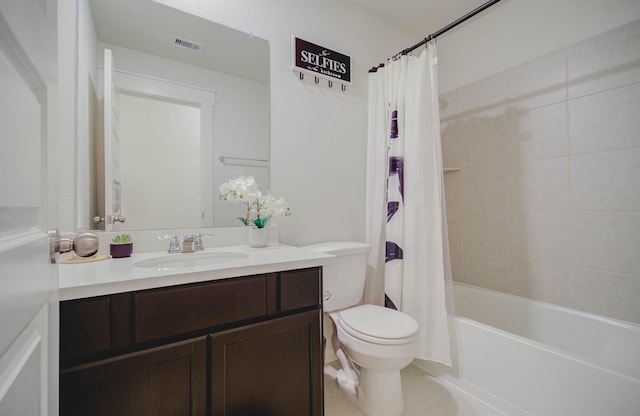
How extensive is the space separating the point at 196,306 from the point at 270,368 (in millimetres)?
376

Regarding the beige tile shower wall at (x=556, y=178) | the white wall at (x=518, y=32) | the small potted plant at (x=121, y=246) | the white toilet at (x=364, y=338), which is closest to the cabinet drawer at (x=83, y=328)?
the small potted plant at (x=121, y=246)

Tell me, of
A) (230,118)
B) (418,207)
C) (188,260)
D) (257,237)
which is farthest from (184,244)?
(418,207)

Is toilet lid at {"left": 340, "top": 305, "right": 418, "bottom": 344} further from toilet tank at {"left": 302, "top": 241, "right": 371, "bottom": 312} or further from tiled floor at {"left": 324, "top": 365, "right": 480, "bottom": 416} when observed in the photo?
tiled floor at {"left": 324, "top": 365, "right": 480, "bottom": 416}

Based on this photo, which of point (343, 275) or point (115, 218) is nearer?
point (115, 218)

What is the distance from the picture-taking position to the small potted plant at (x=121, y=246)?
117 cm

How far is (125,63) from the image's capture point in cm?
129

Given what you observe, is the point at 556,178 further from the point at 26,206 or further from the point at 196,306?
the point at 26,206

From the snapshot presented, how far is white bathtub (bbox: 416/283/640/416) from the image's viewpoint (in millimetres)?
1146

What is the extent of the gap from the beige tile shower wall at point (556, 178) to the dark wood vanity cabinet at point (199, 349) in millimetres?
1588

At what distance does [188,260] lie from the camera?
128cm

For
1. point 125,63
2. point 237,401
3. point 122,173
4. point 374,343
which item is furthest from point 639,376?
point 125,63

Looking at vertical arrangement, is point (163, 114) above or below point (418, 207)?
above

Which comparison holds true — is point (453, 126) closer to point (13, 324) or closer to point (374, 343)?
point (374, 343)

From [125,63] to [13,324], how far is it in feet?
4.52
